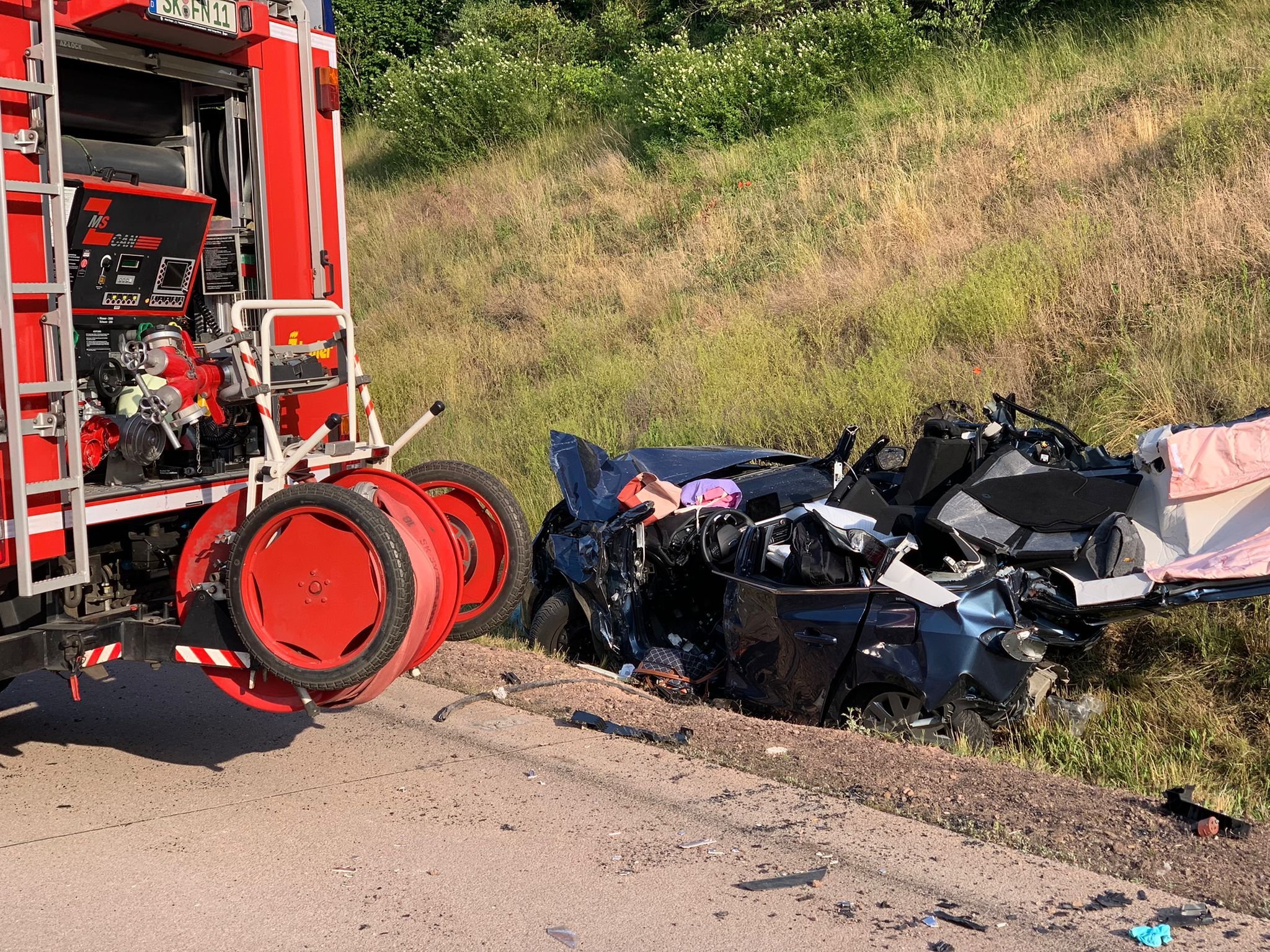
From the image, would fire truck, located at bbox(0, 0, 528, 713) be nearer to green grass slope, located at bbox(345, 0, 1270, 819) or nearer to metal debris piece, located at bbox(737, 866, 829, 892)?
metal debris piece, located at bbox(737, 866, 829, 892)

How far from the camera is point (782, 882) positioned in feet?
14.3

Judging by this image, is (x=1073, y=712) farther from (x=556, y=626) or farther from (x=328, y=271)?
(x=328, y=271)

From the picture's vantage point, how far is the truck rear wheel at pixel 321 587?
4762mm

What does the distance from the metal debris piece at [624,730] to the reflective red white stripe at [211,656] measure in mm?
1742

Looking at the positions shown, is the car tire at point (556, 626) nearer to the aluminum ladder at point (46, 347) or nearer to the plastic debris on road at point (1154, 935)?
the aluminum ladder at point (46, 347)

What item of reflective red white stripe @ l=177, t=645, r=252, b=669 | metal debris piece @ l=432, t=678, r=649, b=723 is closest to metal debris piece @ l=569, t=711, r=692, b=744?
metal debris piece @ l=432, t=678, r=649, b=723

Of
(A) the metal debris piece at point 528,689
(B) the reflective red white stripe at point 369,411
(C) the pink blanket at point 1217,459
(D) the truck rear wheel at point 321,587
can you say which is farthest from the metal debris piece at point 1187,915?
(B) the reflective red white stripe at point 369,411

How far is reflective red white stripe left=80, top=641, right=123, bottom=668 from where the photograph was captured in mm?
5133

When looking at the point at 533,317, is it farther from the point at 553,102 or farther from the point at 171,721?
the point at 171,721

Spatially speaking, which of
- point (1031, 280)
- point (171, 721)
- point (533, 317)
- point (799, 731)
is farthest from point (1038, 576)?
point (533, 317)

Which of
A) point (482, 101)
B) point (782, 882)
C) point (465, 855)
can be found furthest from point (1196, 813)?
point (482, 101)

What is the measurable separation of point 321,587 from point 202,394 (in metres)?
1.32

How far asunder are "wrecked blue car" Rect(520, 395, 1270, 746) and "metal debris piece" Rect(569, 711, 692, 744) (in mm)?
553

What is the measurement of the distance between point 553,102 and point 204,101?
15148mm
